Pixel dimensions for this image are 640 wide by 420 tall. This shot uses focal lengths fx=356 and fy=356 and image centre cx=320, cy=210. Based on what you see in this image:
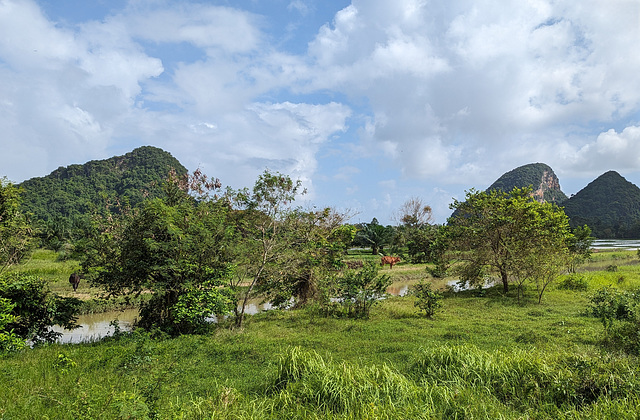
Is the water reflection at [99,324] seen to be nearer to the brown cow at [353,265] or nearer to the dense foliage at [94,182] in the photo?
the brown cow at [353,265]

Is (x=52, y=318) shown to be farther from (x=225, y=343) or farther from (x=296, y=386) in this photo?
(x=296, y=386)

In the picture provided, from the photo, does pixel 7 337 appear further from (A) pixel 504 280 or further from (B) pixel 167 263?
(A) pixel 504 280

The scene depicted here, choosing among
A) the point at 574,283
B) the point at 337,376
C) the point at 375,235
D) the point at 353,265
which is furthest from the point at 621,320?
the point at 375,235

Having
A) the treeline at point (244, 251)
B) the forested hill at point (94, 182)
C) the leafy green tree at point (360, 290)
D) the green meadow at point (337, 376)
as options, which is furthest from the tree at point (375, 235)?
the forested hill at point (94, 182)

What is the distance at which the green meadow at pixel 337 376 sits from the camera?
16.8 ft

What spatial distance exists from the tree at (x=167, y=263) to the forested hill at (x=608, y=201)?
4335 inches

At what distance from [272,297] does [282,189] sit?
7.38 meters

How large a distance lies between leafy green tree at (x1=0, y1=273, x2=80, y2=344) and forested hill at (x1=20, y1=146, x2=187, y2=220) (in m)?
58.7

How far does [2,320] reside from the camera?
349 inches

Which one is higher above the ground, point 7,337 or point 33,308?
point 33,308

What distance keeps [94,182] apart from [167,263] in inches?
3535

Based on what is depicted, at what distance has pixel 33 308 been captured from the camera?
34.7 ft

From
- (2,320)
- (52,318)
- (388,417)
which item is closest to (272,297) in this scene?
(52,318)

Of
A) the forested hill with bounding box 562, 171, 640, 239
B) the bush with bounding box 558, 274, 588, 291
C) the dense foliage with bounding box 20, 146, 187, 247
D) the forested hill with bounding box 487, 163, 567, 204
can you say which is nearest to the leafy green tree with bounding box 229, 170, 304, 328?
the bush with bounding box 558, 274, 588, 291
